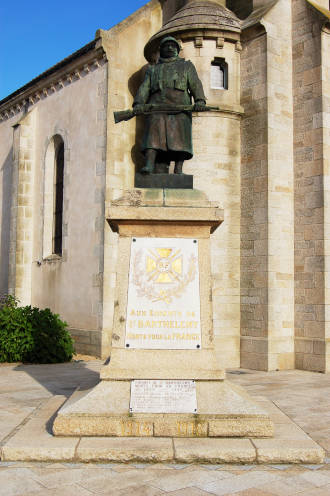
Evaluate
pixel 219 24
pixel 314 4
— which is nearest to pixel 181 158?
pixel 219 24

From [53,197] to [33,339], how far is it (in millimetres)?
5368

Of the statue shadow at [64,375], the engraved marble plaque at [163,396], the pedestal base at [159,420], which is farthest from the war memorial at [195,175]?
the statue shadow at [64,375]

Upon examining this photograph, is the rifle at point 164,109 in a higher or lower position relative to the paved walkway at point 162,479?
higher

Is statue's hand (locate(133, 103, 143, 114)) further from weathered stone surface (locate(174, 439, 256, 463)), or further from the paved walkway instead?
the paved walkway

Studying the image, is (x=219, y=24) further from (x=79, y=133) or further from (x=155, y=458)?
(x=155, y=458)

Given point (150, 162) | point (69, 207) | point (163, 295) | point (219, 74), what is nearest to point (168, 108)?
point (150, 162)

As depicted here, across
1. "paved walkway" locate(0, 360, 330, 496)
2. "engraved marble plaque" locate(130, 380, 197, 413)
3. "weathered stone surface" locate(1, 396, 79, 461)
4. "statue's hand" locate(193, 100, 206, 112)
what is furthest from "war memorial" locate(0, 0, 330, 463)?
"paved walkway" locate(0, 360, 330, 496)

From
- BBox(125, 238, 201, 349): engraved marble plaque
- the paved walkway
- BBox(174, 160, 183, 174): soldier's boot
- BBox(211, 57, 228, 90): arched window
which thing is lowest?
the paved walkway

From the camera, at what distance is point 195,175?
13.1m

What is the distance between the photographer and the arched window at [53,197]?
54.1 ft

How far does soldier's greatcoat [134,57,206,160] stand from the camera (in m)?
6.67

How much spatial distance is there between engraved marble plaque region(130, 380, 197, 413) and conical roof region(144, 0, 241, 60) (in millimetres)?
10353

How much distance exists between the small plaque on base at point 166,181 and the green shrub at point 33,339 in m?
7.33

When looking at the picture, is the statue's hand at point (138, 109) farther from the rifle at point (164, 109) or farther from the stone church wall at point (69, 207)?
the stone church wall at point (69, 207)
